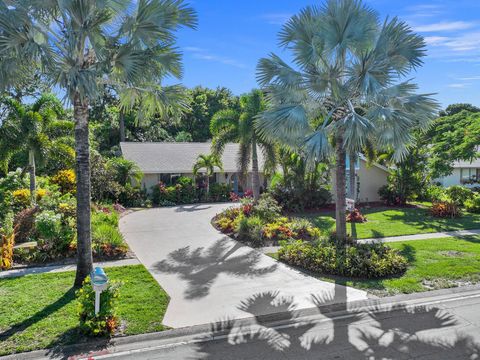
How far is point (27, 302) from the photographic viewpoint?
8109mm

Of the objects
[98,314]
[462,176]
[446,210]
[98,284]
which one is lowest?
[98,314]

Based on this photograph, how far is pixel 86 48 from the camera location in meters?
9.02

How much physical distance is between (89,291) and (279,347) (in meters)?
3.57

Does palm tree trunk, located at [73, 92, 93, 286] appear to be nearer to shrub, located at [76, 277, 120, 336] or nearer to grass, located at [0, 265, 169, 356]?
grass, located at [0, 265, 169, 356]

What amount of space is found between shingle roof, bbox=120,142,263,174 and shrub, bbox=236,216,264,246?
34.7 feet

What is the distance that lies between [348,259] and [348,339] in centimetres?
373

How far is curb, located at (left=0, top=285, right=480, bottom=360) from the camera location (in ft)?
20.5

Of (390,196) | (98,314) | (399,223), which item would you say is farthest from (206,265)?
(390,196)

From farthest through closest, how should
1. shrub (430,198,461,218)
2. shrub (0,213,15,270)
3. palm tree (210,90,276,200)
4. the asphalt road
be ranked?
shrub (430,198,461,218)
palm tree (210,90,276,200)
shrub (0,213,15,270)
the asphalt road

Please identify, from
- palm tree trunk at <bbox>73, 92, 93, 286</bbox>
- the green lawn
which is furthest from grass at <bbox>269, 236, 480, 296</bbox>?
palm tree trunk at <bbox>73, 92, 93, 286</bbox>

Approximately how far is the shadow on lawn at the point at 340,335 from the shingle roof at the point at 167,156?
1768 centimetres

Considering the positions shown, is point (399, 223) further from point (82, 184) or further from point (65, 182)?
point (65, 182)

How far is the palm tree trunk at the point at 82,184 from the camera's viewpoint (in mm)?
8742

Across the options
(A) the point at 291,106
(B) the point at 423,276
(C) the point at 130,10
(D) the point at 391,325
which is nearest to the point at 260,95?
(A) the point at 291,106
